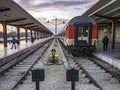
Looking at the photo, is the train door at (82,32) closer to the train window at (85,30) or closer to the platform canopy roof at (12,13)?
the train window at (85,30)

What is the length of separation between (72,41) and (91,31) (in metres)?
1.83

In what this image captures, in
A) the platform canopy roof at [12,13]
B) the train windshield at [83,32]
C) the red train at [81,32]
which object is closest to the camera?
the platform canopy roof at [12,13]

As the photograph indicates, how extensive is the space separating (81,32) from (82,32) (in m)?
0.09

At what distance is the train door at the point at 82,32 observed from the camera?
67.8ft

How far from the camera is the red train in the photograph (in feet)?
67.5

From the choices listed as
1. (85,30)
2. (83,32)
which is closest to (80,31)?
(83,32)

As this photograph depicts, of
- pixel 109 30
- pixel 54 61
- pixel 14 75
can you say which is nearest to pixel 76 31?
pixel 54 61

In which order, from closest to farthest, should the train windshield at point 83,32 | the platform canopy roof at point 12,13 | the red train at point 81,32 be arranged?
the platform canopy roof at point 12,13
the red train at point 81,32
the train windshield at point 83,32

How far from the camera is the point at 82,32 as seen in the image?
20.9 m

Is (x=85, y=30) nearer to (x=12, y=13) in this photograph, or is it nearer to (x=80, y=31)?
(x=80, y=31)

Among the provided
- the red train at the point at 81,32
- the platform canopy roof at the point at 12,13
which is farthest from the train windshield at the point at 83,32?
the platform canopy roof at the point at 12,13

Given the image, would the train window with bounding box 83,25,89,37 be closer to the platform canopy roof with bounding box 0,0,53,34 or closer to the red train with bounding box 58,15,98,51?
the red train with bounding box 58,15,98,51

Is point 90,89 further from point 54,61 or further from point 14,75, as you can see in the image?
point 54,61

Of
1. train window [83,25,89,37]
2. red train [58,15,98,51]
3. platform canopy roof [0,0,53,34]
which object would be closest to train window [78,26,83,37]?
red train [58,15,98,51]
